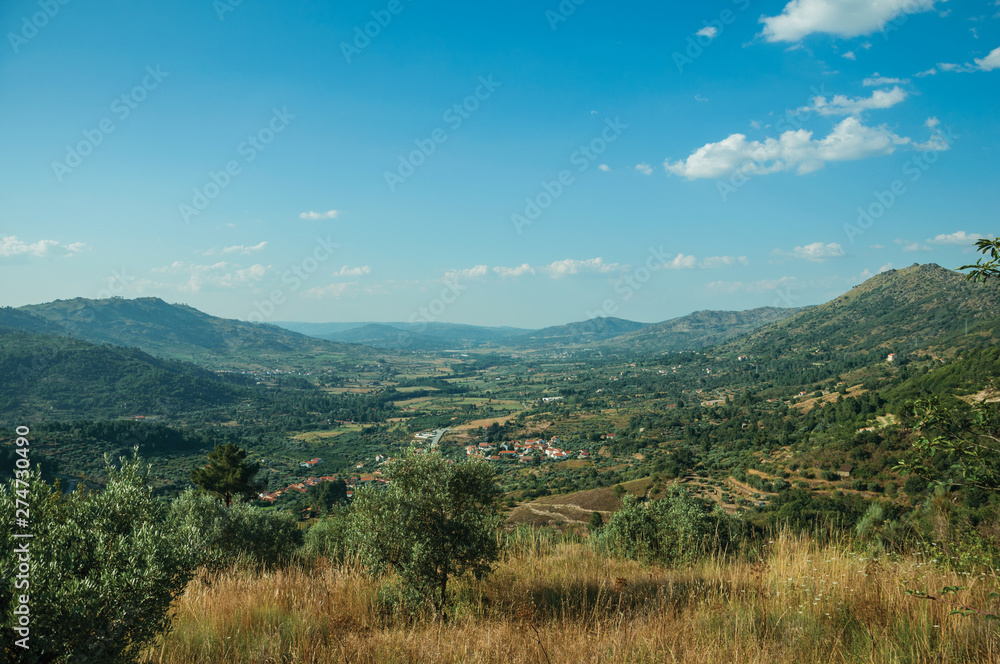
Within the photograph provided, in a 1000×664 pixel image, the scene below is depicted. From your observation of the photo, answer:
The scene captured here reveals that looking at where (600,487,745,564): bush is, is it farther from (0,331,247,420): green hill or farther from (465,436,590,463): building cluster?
(0,331,247,420): green hill

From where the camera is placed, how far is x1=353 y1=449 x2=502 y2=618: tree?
512cm

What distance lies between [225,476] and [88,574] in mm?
24212

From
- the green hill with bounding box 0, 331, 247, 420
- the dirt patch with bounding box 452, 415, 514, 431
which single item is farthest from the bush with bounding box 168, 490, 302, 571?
the green hill with bounding box 0, 331, 247, 420

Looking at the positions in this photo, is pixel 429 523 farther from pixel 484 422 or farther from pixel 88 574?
pixel 484 422

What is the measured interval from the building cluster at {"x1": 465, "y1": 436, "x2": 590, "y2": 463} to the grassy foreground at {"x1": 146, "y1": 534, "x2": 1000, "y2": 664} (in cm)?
6657

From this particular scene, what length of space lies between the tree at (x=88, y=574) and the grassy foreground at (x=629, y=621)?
0.86 meters

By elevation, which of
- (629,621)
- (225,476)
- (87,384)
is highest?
(629,621)

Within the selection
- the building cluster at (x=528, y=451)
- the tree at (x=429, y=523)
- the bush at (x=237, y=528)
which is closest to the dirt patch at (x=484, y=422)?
the building cluster at (x=528, y=451)

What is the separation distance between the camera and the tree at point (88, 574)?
2291 millimetres

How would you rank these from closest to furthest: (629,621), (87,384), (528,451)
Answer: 1. (629,621)
2. (528,451)
3. (87,384)

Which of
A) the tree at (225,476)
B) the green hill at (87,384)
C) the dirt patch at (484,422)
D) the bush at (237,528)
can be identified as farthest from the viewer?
the green hill at (87,384)

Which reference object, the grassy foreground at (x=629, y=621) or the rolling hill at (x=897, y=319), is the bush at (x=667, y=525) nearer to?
the grassy foreground at (x=629, y=621)

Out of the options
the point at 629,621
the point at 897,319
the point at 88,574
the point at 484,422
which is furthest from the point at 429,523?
the point at 897,319

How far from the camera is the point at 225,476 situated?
23.0 meters
